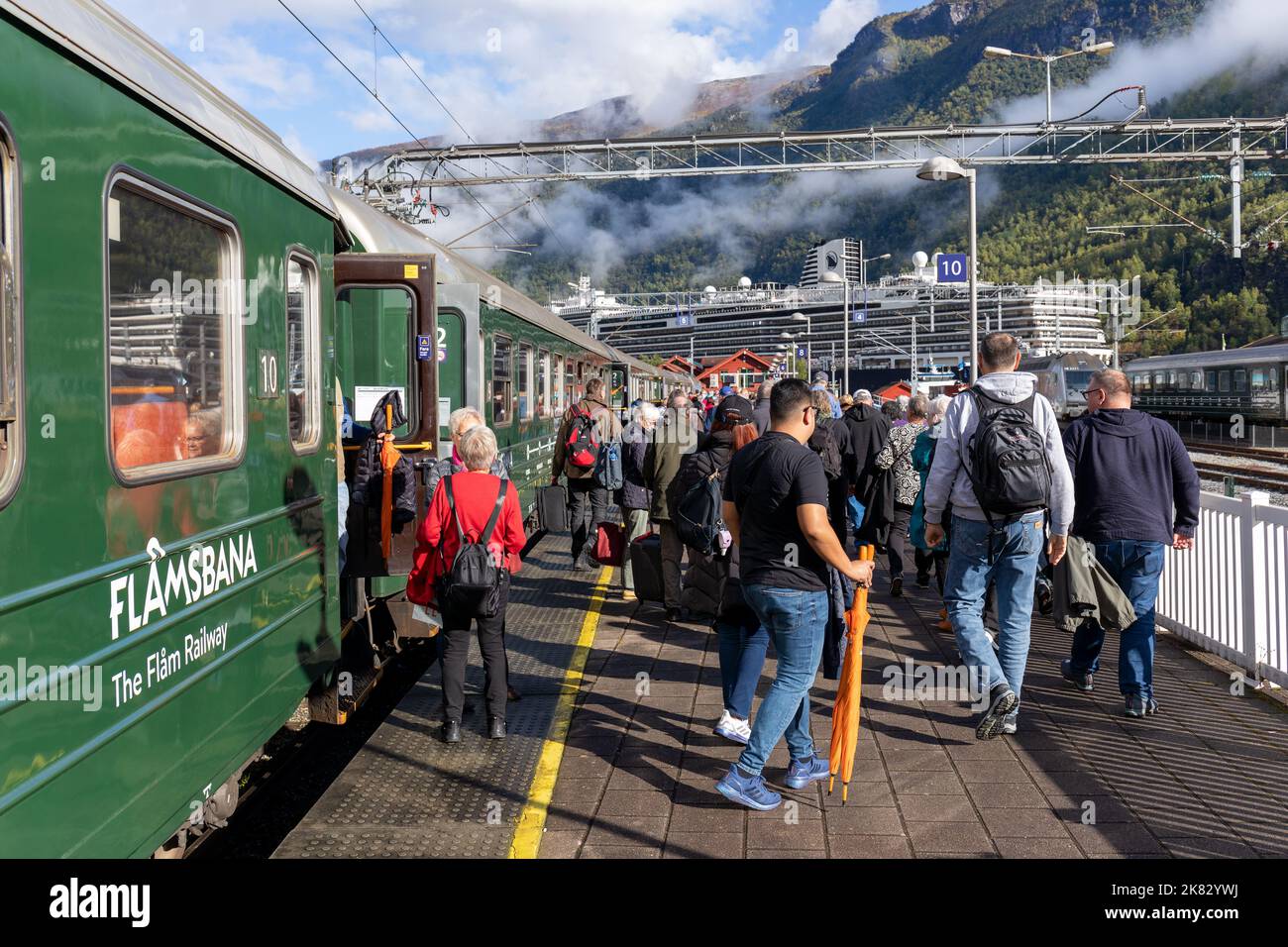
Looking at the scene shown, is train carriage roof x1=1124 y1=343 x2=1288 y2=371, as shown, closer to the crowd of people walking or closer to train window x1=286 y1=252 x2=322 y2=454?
the crowd of people walking

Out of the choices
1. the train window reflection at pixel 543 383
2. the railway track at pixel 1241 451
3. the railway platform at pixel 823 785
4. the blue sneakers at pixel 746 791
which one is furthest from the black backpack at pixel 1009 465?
the railway track at pixel 1241 451

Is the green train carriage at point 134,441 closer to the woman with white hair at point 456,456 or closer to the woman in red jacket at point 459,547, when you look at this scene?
the woman in red jacket at point 459,547

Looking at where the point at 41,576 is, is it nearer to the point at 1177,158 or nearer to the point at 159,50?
the point at 159,50

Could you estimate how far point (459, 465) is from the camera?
6.67 m

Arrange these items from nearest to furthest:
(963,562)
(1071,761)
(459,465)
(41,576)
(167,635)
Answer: (41,576)
(167,635)
(1071,761)
(963,562)
(459,465)

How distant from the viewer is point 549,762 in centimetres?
571

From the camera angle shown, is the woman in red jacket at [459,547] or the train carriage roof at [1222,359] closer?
the woman in red jacket at [459,547]

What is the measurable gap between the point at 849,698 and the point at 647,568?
11.3ft

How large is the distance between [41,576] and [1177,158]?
22469 mm

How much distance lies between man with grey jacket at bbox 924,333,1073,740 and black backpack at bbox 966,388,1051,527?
2.9 inches

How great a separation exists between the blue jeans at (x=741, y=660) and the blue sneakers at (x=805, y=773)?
18.1 inches

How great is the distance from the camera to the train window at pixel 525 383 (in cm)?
1335

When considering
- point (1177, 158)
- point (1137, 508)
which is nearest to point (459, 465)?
point (1137, 508)

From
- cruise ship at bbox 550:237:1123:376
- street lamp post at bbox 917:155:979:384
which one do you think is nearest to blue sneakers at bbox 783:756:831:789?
street lamp post at bbox 917:155:979:384
